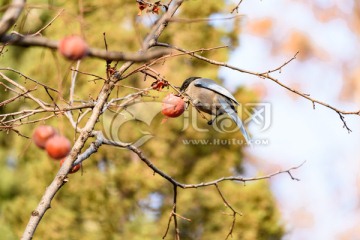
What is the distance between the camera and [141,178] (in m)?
7.12

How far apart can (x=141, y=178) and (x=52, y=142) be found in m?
5.51

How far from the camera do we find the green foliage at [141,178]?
7.01m

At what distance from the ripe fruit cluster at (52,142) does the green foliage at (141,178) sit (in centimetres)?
506

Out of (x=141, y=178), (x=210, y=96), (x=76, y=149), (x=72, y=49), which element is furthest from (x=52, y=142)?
(x=141, y=178)

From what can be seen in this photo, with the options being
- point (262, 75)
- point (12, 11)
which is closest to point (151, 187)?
point (262, 75)

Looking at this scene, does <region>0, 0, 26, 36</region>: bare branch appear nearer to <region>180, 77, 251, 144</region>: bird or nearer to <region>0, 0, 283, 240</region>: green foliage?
<region>180, 77, 251, 144</region>: bird

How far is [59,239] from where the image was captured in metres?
6.92

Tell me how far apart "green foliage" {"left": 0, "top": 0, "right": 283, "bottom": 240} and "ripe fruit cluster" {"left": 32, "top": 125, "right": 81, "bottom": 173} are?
5.06m

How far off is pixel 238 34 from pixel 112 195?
2349 mm

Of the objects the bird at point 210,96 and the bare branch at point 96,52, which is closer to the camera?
the bare branch at point 96,52

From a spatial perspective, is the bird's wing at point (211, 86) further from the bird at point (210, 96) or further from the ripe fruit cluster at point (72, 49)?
the ripe fruit cluster at point (72, 49)

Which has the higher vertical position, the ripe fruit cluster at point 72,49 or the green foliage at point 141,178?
the green foliage at point 141,178

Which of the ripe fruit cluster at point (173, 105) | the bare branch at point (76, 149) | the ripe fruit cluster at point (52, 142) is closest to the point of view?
the ripe fruit cluster at point (52, 142)

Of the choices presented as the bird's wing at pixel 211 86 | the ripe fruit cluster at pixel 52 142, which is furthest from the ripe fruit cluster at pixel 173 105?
the bird's wing at pixel 211 86
